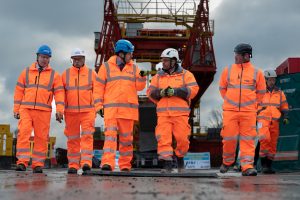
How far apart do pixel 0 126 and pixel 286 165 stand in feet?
23.9

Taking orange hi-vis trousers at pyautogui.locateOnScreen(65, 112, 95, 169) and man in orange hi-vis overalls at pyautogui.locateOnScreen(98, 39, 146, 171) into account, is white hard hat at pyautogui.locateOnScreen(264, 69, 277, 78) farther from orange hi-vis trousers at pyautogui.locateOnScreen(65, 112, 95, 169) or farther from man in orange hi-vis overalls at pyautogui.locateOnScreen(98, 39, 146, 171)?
orange hi-vis trousers at pyautogui.locateOnScreen(65, 112, 95, 169)

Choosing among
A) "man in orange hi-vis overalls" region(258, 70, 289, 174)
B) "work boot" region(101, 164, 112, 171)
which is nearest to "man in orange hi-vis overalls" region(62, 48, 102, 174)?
"work boot" region(101, 164, 112, 171)

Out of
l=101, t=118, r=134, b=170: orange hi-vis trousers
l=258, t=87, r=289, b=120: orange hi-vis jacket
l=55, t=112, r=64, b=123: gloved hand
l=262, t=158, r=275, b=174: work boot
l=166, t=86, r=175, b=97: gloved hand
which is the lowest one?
l=262, t=158, r=275, b=174: work boot

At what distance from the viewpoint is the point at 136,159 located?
18438mm

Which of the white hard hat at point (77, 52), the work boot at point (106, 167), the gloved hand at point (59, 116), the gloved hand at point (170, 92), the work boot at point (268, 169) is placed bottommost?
the work boot at point (268, 169)

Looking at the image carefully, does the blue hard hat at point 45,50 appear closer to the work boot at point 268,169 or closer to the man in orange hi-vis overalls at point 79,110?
the man in orange hi-vis overalls at point 79,110

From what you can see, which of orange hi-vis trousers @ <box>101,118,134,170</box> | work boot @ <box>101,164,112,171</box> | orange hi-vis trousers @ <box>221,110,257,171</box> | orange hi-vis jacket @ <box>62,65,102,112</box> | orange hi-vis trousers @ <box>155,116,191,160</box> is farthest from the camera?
orange hi-vis jacket @ <box>62,65,102,112</box>

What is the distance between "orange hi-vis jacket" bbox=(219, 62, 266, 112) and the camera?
5.96m

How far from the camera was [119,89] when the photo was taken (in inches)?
218

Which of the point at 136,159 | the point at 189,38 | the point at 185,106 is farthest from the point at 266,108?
the point at 189,38

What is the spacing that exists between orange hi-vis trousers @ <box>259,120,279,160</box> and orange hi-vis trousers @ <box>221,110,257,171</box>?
208 centimetres

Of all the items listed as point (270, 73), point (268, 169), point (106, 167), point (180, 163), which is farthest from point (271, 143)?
point (106, 167)

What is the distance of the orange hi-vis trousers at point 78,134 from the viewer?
607 centimetres

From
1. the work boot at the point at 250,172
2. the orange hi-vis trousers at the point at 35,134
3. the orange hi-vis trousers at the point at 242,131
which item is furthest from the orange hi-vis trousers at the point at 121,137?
the work boot at the point at 250,172
